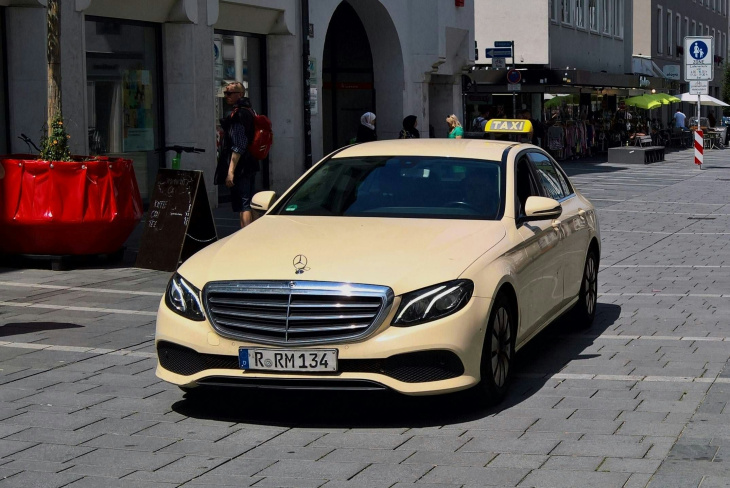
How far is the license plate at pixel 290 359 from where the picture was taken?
638 cm

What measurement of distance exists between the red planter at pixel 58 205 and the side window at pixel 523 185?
5.53 m

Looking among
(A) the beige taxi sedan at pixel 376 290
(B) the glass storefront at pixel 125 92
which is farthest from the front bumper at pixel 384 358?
(B) the glass storefront at pixel 125 92

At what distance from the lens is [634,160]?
40.3m

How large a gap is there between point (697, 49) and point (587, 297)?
29072 millimetres

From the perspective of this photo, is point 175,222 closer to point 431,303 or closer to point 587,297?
point 587,297

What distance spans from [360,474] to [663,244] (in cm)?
1136

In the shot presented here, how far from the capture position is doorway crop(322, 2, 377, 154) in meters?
29.8

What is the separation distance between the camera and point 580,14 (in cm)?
5003

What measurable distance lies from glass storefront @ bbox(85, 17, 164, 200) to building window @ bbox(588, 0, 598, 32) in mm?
34173

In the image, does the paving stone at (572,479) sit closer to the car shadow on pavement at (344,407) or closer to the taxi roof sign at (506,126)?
the car shadow on pavement at (344,407)

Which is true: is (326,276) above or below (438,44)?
below

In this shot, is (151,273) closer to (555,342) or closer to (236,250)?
(555,342)

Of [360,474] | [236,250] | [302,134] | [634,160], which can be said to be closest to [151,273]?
[236,250]

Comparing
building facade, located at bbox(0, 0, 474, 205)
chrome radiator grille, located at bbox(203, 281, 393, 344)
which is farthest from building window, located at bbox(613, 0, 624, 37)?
chrome radiator grille, located at bbox(203, 281, 393, 344)
